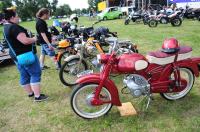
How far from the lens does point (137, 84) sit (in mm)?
4629

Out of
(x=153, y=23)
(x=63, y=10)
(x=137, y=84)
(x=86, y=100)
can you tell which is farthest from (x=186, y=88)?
(x=63, y=10)

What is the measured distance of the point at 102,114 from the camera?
4746 millimetres

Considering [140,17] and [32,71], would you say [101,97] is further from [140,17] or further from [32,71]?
[140,17]

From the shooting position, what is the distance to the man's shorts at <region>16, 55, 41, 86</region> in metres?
5.33

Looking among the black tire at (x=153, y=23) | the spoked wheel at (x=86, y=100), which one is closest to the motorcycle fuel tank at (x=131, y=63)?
the spoked wheel at (x=86, y=100)

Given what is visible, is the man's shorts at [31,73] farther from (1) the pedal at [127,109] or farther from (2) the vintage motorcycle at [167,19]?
(2) the vintage motorcycle at [167,19]

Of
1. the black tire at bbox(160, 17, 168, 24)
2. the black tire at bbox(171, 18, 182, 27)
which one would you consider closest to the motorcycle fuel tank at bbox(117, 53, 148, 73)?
the black tire at bbox(171, 18, 182, 27)

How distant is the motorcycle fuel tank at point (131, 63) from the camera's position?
439cm

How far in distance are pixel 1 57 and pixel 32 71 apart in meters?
4.23

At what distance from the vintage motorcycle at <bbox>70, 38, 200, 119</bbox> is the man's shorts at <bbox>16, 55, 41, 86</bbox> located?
3.92 feet

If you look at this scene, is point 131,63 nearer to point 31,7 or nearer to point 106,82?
point 106,82

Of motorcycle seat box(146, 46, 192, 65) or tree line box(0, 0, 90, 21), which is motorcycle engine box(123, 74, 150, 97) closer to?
motorcycle seat box(146, 46, 192, 65)

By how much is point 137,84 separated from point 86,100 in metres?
0.90

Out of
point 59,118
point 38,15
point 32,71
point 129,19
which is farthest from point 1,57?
point 129,19
